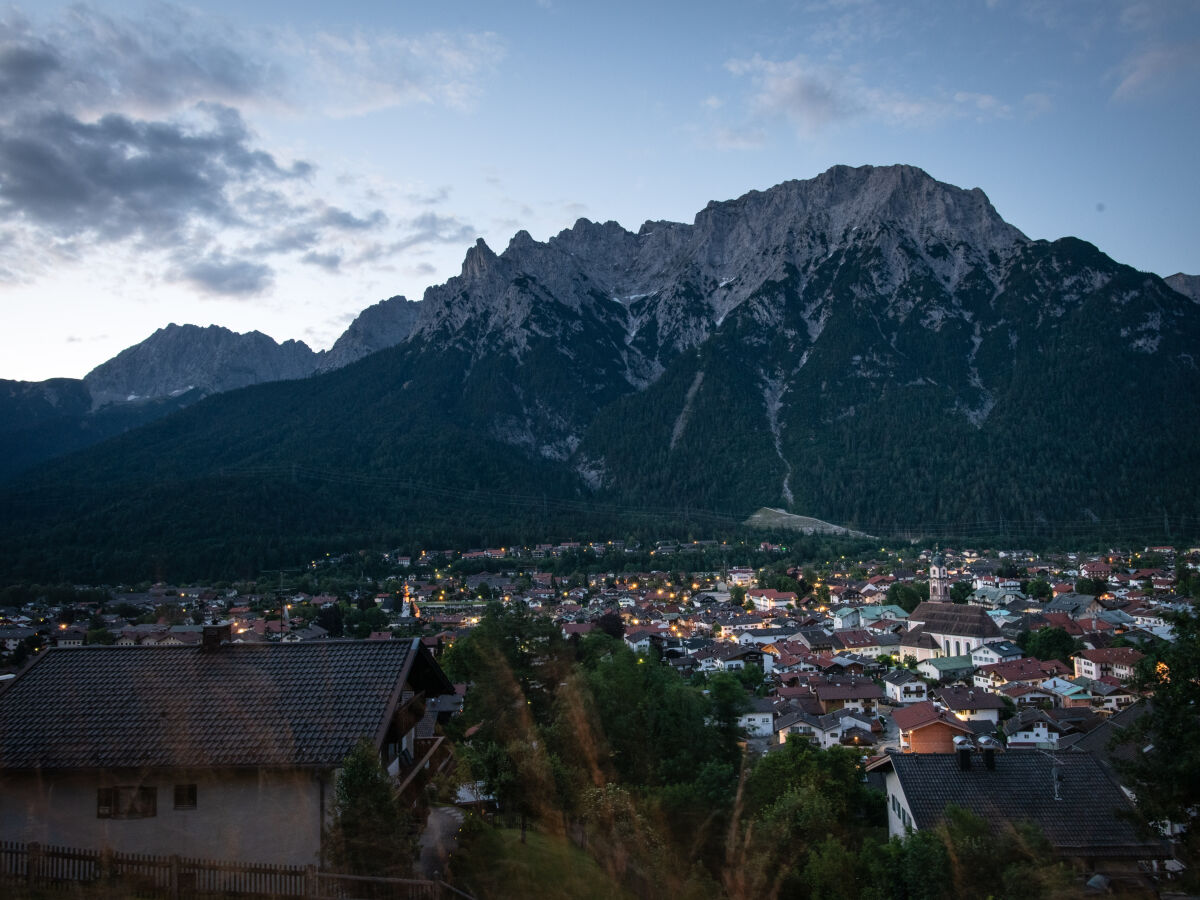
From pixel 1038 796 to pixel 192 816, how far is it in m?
22.2

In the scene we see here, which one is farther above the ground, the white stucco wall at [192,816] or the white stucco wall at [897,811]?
the white stucco wall at [192,816]

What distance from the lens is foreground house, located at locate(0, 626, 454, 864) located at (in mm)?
10867

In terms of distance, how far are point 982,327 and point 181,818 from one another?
211 metres

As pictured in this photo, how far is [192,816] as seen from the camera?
11062 millimetres

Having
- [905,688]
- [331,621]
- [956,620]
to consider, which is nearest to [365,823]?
[905,688]

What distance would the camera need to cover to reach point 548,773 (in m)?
18.7

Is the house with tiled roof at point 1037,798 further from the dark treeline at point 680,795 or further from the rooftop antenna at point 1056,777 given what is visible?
the dark treeline at point 680,795

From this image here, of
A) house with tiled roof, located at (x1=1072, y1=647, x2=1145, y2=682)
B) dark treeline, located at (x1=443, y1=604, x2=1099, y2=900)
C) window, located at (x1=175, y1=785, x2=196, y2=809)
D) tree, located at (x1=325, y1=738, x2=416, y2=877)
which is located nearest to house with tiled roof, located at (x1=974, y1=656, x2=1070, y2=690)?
house with tiled roof, located at (x1=1072, y1=647, x2=1145, y2=682)

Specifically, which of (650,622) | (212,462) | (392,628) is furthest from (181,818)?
(212,462)

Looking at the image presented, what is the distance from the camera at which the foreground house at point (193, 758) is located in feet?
35.7

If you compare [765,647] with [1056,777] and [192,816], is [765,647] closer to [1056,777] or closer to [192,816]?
[1056,777]

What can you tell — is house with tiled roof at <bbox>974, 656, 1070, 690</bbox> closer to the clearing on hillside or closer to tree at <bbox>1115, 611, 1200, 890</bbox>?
tree at <bbox>1115, 611, 1200, 890</bbox>

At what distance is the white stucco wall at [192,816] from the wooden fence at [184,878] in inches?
13.2

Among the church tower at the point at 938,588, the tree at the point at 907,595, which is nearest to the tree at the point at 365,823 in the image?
the church tower at the point at 938,588
